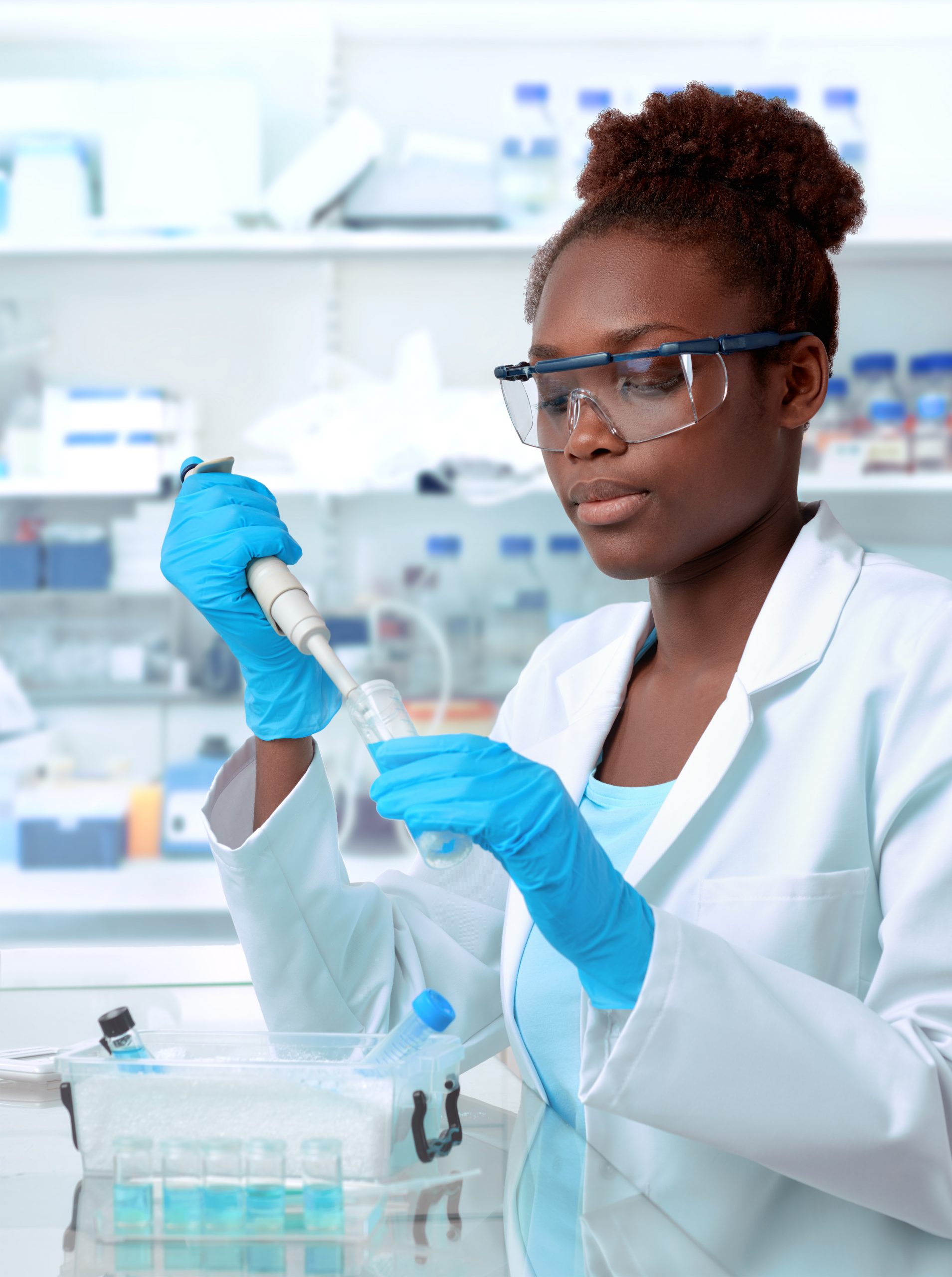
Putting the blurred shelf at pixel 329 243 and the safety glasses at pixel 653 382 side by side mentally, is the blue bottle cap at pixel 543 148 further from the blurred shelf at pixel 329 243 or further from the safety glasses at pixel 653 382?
the safety glasses at pixel 653 382

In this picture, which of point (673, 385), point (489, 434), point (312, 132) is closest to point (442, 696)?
point (489, 434)

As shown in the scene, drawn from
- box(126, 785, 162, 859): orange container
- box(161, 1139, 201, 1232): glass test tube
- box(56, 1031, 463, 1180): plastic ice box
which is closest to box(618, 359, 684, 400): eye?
box(56, 1031, 463, 1180): plastic ice box

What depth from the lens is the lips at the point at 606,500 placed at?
0.88 m

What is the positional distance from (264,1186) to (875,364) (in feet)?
7.61

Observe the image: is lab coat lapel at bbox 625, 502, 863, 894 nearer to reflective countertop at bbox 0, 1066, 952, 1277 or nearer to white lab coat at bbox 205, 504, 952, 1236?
white lab coat at bbox 205, 504, 952, 1236

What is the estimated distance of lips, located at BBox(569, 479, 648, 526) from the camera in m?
0.88

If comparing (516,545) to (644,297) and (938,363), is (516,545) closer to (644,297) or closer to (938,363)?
(938,363)

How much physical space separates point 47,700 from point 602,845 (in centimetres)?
197

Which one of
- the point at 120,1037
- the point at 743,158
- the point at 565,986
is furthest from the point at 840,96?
the point at 120,1037

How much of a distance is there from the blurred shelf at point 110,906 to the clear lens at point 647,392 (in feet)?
5.72

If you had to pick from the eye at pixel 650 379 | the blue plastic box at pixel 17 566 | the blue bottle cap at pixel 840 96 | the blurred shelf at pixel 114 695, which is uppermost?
the blue bottle cap at pixel 840 96

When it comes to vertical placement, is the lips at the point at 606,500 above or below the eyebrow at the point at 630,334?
below

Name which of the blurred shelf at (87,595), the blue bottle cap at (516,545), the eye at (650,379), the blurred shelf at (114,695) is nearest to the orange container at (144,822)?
the blurred shelf at (114,695)

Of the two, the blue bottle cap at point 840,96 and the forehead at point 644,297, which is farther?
the blue bottle cap at point 840,96
